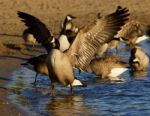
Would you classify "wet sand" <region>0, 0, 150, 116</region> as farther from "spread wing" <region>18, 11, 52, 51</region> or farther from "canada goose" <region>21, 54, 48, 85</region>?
"spread wing" <region>18, 11, 52, 51</region>

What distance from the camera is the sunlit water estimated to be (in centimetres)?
1038

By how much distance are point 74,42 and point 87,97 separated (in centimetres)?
109

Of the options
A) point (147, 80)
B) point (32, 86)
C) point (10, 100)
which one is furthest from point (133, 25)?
point (10, 100)

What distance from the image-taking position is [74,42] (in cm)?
1162

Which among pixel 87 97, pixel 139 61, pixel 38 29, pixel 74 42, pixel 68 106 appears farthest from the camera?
pixel 139 61

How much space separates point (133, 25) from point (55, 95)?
8.99m

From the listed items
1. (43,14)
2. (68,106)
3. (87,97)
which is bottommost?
(68,106)

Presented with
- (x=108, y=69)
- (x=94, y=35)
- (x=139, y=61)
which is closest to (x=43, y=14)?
(x=139, y=61)

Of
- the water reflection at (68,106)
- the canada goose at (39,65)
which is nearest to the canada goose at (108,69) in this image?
the canada goose at (39,65)

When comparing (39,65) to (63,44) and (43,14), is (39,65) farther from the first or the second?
(43,14)

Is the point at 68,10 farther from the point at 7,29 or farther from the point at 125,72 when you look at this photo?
the point at 125,72

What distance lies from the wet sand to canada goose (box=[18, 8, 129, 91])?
3.16m

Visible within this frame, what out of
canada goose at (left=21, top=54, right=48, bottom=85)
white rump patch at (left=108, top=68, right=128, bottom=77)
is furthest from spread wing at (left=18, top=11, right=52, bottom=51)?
white rump patch at (left=108, top=68, right=128, bottom=77)

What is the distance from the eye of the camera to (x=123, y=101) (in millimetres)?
11281
